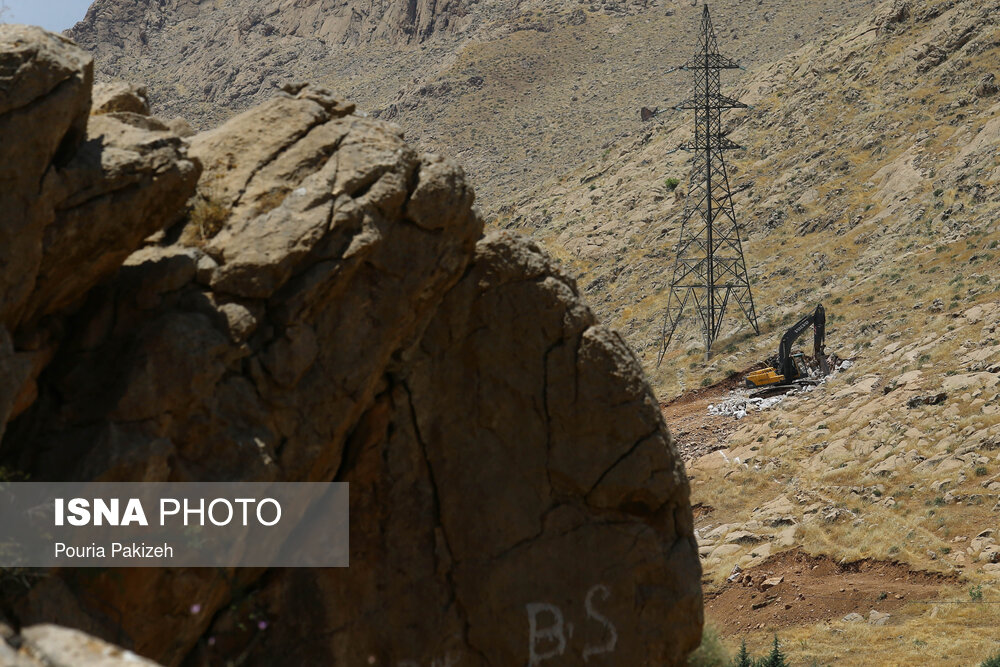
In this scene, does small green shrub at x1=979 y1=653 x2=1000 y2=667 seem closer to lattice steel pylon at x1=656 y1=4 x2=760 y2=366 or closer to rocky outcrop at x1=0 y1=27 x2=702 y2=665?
rocky outcrop at x1=0 y1=27 x2=702 y2=665

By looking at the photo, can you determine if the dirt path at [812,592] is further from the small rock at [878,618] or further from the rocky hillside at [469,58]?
the rocky hillside at [469,58]

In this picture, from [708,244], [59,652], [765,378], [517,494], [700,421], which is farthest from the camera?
[708,244]

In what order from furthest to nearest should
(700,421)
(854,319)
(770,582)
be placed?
(854,319) → (700,421) → (770,582)

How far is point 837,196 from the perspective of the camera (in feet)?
133

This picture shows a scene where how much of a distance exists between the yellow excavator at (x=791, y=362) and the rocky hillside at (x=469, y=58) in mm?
33481

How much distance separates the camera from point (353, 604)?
9.38 metres

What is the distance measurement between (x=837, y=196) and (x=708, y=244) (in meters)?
9.15

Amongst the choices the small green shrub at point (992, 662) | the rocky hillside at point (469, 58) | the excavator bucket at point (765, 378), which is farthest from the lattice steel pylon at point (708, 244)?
the small green shrub at point (992, 662)

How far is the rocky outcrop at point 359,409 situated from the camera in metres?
7.36

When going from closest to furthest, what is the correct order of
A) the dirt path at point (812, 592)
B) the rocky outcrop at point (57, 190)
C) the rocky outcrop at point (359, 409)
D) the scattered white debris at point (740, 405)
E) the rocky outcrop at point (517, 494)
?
the rocky outcrop at point (57, 190)
the rocky outcrop at point (359, 409)
the rocky outcrop at point (517, 494)
the dirt path at point (812, 592)
the scattered white debris at point (740, 405)

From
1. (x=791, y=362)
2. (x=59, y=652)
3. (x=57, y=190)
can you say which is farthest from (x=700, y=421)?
(x=59, y=652)

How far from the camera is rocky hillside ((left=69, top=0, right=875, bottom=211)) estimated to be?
255 ft

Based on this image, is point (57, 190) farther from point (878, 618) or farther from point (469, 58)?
point (469, 58)

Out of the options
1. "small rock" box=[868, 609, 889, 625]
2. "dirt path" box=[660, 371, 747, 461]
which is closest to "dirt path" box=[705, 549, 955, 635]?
"small rock" box=[868, 609, 889, 625]
